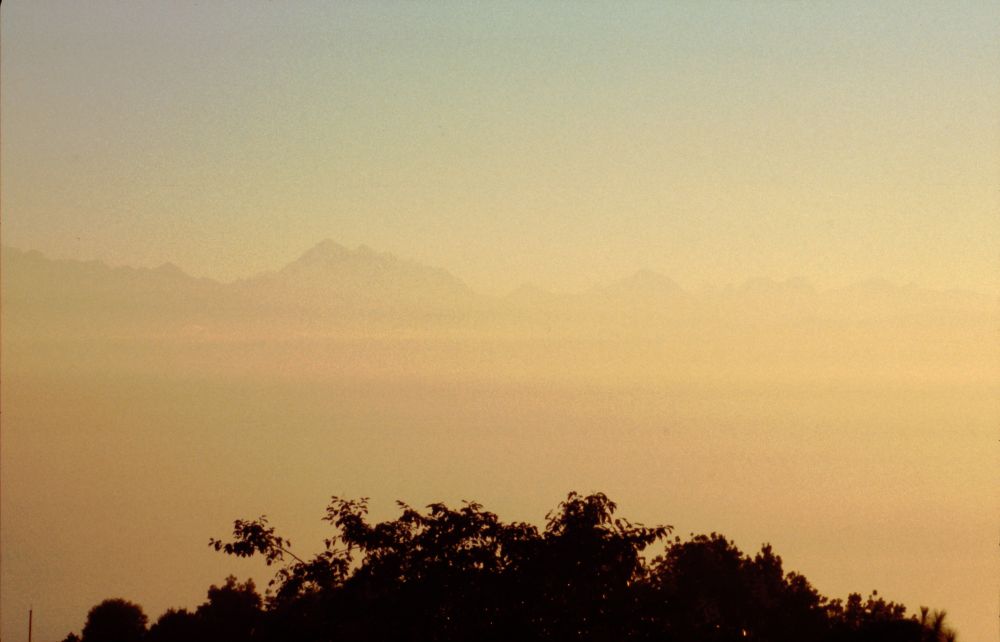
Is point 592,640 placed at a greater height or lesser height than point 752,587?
lesser

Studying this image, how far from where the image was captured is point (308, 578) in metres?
34.9

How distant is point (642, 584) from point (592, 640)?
11.8 feet

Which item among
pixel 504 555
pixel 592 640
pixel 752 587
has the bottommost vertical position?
pixel 592 640

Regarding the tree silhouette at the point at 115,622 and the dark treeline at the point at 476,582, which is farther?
the tree silhouette at the point at 115,622

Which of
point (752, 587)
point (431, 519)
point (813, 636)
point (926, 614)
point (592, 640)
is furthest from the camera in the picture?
point (752, 587)

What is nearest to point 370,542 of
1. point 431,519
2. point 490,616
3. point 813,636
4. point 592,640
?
point 431,519

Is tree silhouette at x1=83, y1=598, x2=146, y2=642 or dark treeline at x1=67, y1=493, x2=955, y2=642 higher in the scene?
tree silhouette at x1=83, y1=598, x2=146, y2=642

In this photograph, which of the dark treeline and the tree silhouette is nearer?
the dark treeline

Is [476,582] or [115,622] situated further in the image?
[115,622]

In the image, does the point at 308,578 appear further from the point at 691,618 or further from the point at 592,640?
the point at 691,618

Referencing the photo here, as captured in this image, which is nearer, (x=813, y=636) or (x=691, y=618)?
(x=691, y=618)

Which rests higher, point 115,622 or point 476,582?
point 115,622

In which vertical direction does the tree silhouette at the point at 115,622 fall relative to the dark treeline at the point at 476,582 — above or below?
above

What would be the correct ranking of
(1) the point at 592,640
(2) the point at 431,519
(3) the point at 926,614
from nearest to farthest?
(1) the point at 592,640, (2) the point at 431,519, (3) the point at 926,614
